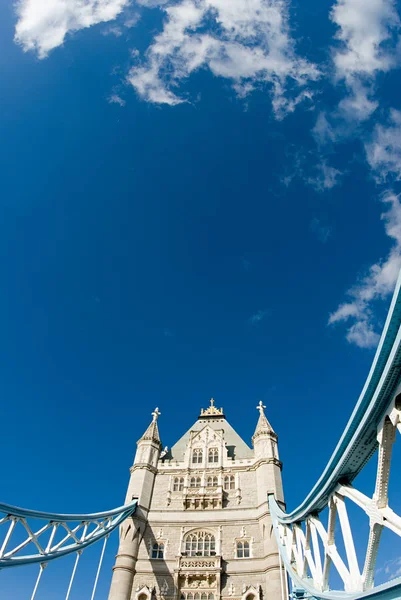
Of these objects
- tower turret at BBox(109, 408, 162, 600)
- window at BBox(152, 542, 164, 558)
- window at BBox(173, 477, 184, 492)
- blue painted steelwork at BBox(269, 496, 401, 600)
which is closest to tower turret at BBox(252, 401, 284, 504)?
window at BBox(173, 477, 184, 492)

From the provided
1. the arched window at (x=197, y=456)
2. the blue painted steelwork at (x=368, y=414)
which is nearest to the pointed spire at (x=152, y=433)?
the arched window at (x=197, y=456)

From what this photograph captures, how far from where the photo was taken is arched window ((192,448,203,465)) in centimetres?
3466

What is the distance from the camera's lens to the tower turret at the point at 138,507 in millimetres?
25156

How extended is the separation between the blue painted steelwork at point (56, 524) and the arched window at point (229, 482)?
8448 mm

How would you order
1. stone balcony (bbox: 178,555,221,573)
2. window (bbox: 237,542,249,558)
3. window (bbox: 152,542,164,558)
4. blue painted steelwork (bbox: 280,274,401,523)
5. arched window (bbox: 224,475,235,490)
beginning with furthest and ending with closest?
arched window (bbox: 224,475,235,490), window (bbox: 152,542,164,558), window (bbox: 237,542,249,558), stone balcony (bbox: 178,555,221,573), blue painted steelwork (bbox: 280,274,401,523)

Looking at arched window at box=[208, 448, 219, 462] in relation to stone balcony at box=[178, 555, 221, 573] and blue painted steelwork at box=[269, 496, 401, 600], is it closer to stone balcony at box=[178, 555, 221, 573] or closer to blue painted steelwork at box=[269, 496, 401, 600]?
stone balcony at box=[178, 555, 221, 573]

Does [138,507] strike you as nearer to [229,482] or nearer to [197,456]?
[197,456]

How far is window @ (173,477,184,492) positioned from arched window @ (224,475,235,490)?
3.82 m

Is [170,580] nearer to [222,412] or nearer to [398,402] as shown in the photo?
[222,412]

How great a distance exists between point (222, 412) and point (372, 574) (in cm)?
3575

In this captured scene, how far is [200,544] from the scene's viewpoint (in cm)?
2756

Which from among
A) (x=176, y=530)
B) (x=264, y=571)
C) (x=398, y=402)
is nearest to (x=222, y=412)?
(x=176, y=530)

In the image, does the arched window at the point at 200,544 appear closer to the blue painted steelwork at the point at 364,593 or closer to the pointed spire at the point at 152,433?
the pointed spire at the point at 152,433

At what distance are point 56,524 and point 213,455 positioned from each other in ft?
62.1
